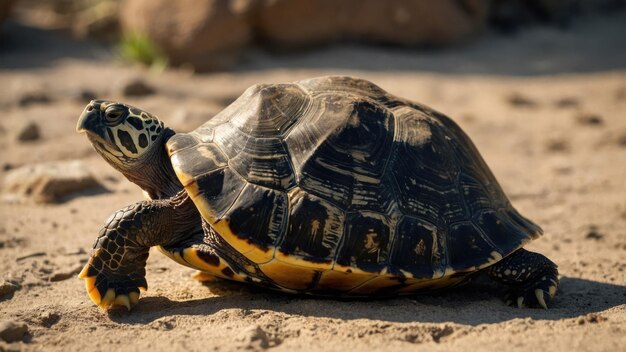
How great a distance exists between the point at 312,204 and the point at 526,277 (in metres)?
1.46

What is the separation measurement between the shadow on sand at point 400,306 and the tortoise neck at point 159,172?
69 cm

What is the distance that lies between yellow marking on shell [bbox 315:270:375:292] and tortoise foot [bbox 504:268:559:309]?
1.00 m

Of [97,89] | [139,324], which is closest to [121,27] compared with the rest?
[97,89]

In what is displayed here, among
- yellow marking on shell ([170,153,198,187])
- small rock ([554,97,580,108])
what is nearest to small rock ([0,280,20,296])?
yellow marking on shell ([170,153,198,187])

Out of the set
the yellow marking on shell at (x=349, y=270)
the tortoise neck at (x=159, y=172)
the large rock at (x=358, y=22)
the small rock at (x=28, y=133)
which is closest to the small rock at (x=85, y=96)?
the small rock at (x=28, y=133)

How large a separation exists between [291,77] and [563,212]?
5.27 meters

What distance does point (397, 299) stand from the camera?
427cm

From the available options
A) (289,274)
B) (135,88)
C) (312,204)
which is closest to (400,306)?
(289,274)

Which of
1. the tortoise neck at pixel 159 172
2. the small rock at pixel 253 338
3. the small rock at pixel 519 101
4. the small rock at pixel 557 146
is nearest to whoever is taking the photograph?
the small rock at pixel 253 338

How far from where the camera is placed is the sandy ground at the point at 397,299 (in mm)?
3715

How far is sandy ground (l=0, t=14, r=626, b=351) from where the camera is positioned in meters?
3.71

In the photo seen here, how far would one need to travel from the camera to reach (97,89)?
990cm

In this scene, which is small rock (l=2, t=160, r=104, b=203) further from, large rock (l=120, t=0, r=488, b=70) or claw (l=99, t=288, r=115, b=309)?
large rock (l=120, t=0, r=488, b=70)

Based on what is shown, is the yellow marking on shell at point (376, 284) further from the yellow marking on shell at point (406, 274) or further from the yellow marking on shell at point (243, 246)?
the yellow marking on shell at point (243, 246)
